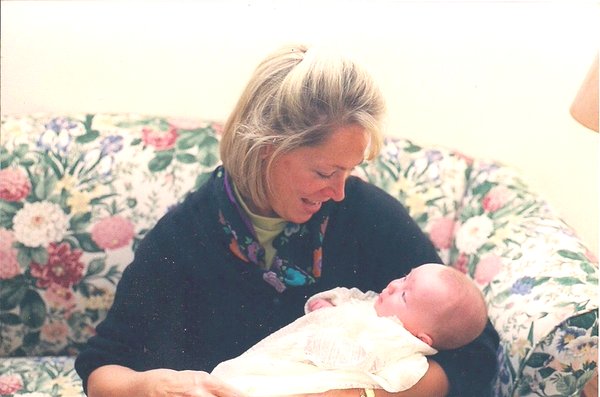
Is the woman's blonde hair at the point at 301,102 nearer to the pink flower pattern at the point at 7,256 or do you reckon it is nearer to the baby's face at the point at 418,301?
the baby's face at the point at 418,301

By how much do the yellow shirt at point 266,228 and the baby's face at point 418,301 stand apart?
0.22m

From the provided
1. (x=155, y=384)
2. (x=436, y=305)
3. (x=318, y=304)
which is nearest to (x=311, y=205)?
(x=318, y=304)

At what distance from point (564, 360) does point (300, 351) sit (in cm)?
43

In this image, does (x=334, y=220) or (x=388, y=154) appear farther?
(x=388, y=154)

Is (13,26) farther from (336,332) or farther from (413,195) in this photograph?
(336,332)

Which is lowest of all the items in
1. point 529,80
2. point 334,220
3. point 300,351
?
point 300,351

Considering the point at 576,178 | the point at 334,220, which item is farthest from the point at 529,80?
the point at 334,220

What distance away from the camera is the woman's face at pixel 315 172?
1358mm

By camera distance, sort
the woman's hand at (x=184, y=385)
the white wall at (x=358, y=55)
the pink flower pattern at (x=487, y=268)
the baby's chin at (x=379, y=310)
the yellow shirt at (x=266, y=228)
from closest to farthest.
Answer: the woman's hand at (x=184, y=385) < the baby's chin at (x=379, y=310) < the yellow shirt at (x=266, y=228) < the pink flower pattern at (x=487, y=268) < the white wall at (x=358, y=55)

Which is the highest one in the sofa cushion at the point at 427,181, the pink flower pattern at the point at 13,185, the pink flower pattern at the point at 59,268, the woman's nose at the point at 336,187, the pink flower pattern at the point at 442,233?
the woman's nose at the point at 336,187

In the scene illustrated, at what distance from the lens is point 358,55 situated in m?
1.93

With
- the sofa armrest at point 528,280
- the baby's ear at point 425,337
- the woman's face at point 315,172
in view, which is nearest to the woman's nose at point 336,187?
the woman's face at point 315,172

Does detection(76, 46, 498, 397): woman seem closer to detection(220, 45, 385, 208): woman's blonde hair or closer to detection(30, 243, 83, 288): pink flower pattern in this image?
detection(220, 45, 385, 208): woman's blonde hair

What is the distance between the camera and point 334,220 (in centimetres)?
154
